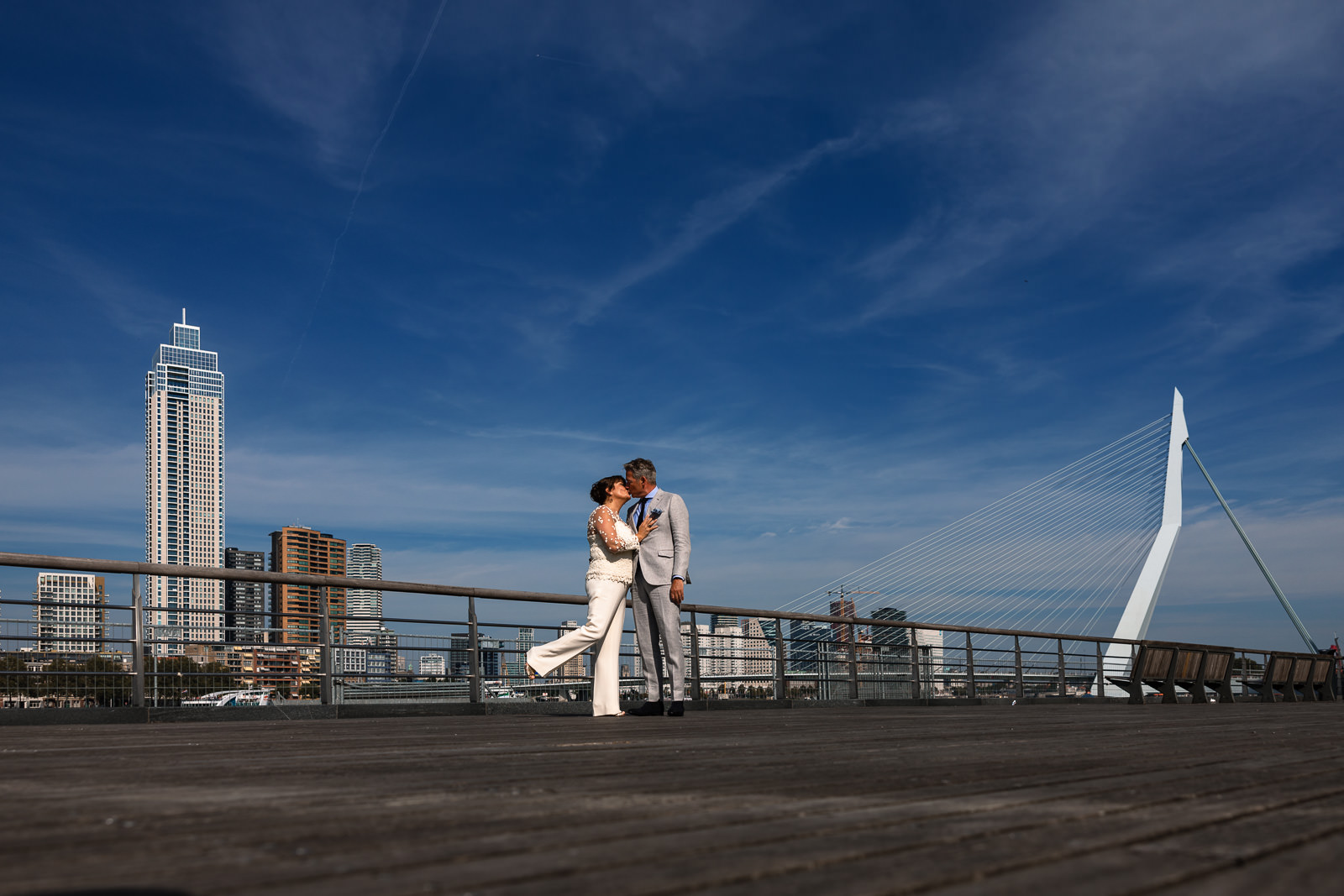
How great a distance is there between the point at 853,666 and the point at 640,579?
19.8ft

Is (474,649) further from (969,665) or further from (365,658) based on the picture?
(969,665)

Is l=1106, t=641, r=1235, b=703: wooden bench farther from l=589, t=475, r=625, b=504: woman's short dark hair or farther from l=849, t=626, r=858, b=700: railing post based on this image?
l=589, t=475, r=625, b=504: woman's short dark hair

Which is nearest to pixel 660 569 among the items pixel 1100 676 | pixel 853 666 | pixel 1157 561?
pixel 853 666

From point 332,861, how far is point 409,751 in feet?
6.31

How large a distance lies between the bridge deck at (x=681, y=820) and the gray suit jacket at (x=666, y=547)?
3.22 metres

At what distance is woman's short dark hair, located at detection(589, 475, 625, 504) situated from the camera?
623 centimetres

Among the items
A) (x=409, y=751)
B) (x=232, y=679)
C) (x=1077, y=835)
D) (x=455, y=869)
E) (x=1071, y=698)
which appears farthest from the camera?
(x=1071, y=698)

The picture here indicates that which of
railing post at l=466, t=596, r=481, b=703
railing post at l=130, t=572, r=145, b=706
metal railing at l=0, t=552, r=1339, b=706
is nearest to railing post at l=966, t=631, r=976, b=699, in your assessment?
metal railing at l=0, t=552, r=1339, b=706

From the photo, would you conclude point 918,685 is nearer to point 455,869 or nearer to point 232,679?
point 232,679

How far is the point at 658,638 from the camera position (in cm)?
651

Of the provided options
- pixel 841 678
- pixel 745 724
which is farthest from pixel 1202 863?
pixel 841 678

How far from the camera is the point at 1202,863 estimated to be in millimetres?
1201

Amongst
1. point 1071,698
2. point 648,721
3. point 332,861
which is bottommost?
point 1071,698

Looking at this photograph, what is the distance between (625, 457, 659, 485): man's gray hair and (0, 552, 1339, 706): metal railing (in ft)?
3.99
